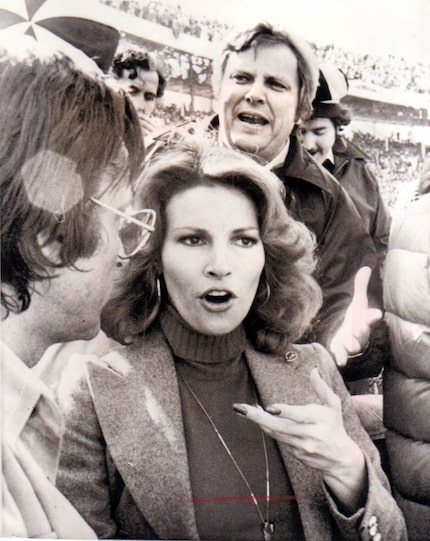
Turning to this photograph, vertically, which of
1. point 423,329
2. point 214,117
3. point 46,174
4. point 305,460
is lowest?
point 305,460

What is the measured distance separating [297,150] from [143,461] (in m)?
1.40

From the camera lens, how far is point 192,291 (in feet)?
9.50

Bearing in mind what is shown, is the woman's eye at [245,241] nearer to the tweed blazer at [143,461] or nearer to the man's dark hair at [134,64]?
the tweed blazer at [143,461]

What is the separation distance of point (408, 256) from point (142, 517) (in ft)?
5.08

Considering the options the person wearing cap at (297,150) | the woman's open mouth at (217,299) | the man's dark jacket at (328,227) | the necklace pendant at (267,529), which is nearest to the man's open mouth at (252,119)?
the person wearing cap at (297,150)

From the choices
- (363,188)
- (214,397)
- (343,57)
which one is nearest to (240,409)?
(214,397)

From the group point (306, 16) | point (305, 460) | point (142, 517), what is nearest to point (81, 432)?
point (142, 517)

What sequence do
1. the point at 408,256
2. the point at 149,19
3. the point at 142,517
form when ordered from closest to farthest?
the point at 142,517 < the point at 149,19 < the point at 408,256

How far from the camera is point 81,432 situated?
2.78 m

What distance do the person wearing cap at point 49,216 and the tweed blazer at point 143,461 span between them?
133mm

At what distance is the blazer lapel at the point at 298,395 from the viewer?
287 cm

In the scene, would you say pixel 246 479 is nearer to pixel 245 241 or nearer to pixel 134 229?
pixel 245 241

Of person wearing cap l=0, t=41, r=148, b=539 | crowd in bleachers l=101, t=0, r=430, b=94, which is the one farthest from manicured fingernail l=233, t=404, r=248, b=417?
crowd in bleachers l=101, t=0, r=430, b=94

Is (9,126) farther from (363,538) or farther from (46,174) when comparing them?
(363,538)
